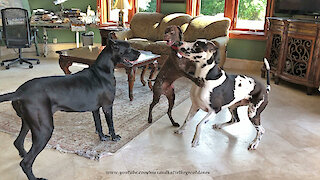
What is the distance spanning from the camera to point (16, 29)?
514cm

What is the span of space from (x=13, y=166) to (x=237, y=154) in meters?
1.79

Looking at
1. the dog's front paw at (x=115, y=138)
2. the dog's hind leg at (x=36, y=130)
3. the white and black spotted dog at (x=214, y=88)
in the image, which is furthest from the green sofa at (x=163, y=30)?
the dog's hind leg at (x=36, y=130)

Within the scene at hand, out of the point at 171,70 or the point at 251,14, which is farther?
the point at 251,14

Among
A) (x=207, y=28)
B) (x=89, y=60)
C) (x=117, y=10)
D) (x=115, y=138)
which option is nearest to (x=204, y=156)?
(x=115, y=138)

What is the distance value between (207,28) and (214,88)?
2.98 m

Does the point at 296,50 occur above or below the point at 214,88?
above

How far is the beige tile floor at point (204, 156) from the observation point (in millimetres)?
2193

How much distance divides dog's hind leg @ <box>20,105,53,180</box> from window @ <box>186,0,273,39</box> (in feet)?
14.2

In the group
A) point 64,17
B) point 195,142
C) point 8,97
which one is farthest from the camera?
point 64,17

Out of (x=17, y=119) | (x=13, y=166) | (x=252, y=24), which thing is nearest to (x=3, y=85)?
(x=17, y=119)

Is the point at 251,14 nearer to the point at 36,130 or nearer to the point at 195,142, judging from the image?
the point at 195,142

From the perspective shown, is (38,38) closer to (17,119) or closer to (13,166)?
(17,119)

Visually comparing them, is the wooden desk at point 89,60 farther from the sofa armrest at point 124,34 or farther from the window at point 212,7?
the window at point 212,7

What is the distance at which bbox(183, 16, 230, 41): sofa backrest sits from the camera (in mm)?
5035
